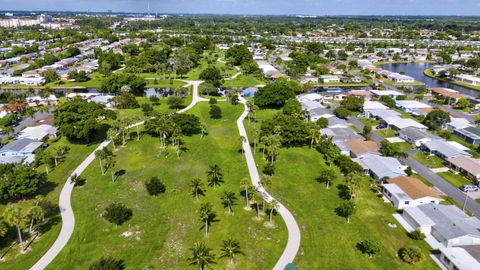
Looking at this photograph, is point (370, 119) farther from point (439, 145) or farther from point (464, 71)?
point (464, 71)

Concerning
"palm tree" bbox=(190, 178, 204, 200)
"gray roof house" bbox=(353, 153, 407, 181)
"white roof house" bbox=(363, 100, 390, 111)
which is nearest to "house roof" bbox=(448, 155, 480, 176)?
"gray roof house" bbox=(353, 153, 407, 181)

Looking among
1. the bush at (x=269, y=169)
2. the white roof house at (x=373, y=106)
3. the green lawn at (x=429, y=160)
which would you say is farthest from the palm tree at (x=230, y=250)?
the white roof house at (x=373, y=106)

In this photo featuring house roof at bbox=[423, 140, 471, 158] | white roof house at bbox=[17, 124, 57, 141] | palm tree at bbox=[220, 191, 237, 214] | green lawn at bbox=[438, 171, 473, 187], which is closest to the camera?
palm tree at bbox=[220, 191, 237, 214]

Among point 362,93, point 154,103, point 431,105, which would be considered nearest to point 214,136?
point 154,103

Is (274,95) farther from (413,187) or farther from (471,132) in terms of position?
Result: (413,187)

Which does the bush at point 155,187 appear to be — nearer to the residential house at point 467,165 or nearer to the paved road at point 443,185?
the paved road at point 443,185

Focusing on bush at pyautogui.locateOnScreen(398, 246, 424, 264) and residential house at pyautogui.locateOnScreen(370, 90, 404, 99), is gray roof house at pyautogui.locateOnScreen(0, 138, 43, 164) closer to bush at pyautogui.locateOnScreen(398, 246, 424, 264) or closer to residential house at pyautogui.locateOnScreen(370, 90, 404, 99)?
bush at pyautogui.locateOnScreen(398, 246, 424, 264)
